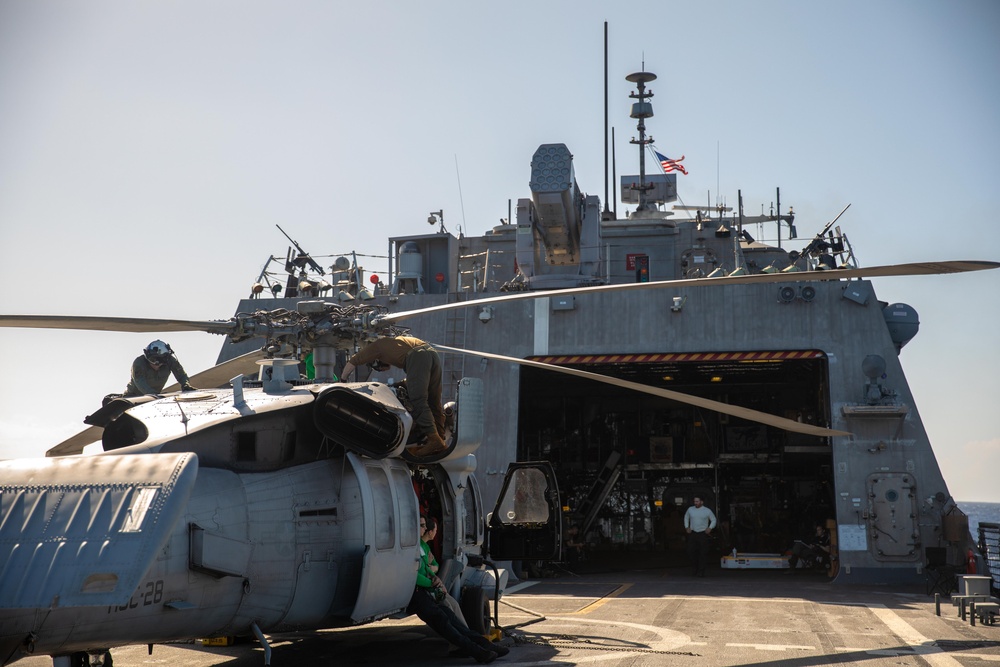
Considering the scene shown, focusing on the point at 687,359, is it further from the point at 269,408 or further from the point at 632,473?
the point at 269,408

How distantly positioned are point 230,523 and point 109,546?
4.36ft

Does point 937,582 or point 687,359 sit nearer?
point 937,582

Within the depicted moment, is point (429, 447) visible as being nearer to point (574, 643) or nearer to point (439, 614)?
point (439, 614)

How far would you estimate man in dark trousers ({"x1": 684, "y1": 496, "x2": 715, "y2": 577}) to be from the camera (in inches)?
715

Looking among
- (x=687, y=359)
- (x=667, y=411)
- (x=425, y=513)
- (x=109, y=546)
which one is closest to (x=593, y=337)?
(x=687, y=359)

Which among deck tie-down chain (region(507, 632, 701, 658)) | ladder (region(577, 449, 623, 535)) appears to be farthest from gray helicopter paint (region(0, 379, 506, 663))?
ladder (region(577, 449, 623, 535))

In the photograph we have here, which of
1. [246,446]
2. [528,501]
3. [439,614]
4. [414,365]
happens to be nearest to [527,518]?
[528,501]

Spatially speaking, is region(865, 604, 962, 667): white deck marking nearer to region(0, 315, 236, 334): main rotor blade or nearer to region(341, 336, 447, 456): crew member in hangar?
region(341, 336, 447, 456): crew member in hangar

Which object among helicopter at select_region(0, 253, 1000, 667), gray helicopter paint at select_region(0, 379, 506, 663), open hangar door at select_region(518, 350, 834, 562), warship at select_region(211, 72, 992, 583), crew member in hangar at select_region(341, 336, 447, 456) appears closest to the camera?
gray helicopter paint at select_region(0, 379, 506, 663)

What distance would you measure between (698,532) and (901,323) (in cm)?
544

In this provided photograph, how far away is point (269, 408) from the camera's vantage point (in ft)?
26.3

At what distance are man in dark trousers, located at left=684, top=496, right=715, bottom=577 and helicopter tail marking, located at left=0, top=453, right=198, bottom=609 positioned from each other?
13.3m

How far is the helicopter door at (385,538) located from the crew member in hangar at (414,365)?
532mm

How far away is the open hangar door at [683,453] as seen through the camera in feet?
77.3
